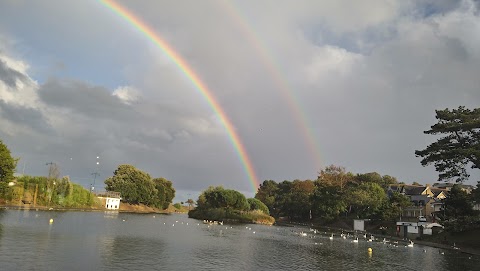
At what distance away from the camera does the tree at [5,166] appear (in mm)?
81806

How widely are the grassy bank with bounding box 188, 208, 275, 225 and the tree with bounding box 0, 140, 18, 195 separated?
2496 inches

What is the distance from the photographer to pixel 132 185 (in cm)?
15100

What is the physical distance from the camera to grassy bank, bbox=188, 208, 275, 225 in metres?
128

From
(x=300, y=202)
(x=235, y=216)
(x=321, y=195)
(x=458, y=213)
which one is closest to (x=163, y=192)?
(x=235, y=216)

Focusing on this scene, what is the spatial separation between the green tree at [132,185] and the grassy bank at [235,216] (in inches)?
1179

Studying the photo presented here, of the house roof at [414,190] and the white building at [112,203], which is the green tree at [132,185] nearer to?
the white building at [112,203]

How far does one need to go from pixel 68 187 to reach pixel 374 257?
90.6 m

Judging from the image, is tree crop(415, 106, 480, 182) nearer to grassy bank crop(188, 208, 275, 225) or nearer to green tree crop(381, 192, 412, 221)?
green tree crop(381, 192, 412, 221)

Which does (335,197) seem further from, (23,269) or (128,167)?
(23,269)

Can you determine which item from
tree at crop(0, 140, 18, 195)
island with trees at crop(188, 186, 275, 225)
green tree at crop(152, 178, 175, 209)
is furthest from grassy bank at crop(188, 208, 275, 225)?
tree at crop(0, 140, 18, 195)

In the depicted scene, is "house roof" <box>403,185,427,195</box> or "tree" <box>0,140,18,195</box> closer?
"tree" <box>0,140,18,195</box>

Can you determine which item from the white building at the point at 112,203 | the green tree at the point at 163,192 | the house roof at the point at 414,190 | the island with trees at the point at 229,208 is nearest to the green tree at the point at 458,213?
the house roof at the point at 414,190

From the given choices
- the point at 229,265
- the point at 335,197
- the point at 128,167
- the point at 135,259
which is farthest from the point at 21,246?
the point at 128,167

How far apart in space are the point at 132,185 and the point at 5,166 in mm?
69971
